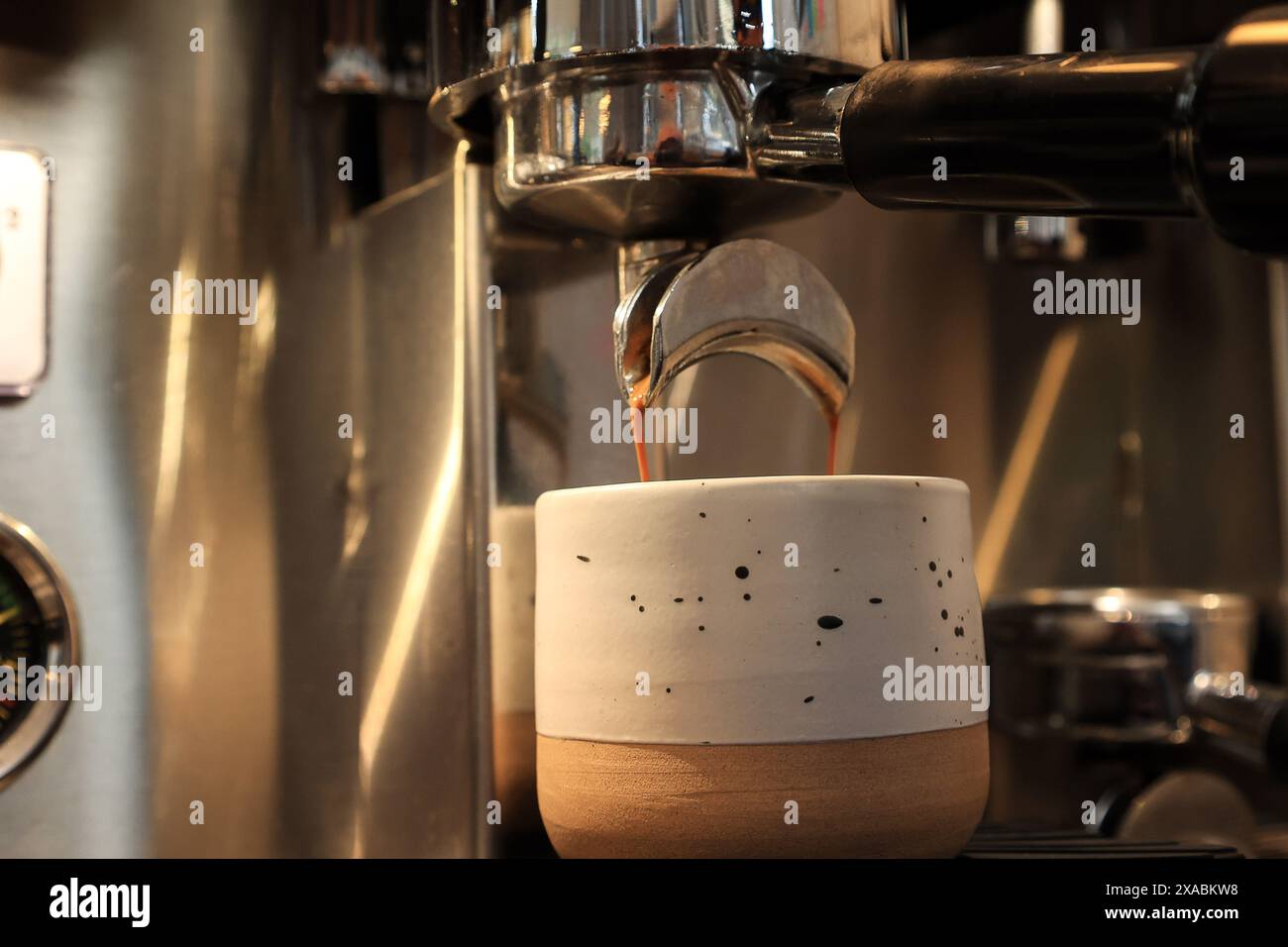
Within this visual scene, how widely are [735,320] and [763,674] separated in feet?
0.38

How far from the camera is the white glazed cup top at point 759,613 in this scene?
0.41 metres

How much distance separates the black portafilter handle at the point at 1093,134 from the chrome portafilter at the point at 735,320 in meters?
0.07

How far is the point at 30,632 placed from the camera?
0.49 metres

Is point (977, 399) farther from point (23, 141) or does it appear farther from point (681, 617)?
point (23, 141)

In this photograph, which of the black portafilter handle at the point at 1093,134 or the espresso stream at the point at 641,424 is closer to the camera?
the black portafilter handle at the point at 1093,134

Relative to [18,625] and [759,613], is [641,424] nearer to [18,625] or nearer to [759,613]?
[759,613]

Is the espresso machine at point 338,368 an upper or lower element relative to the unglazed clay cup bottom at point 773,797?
upper

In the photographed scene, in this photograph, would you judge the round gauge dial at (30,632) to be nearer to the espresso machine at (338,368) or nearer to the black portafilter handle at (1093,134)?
the espresso machine at (338,368)

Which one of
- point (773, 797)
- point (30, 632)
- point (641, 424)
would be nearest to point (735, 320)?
point (641, 424)

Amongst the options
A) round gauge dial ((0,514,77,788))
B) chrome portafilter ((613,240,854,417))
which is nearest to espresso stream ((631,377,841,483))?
chrome portafilter ((613,240,854,417))

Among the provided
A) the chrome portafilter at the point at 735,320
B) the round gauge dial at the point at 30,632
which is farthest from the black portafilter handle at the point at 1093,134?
the round gauge dial at the point at 30,632

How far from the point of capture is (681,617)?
16.1 inches
